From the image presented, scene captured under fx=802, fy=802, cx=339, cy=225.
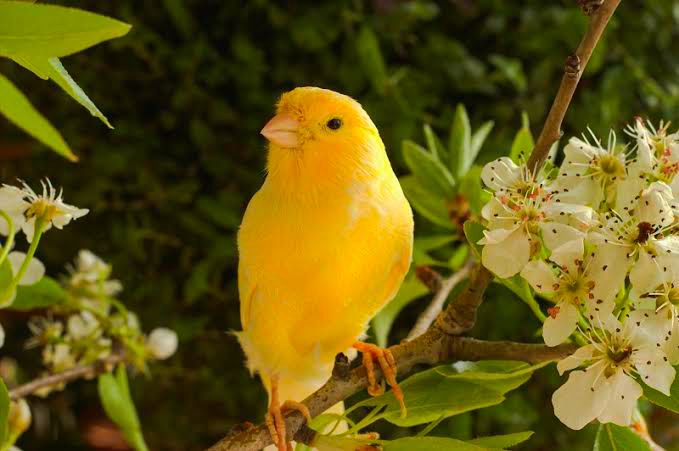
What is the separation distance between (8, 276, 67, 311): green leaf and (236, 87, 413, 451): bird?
26 cm

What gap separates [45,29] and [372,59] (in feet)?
2.51

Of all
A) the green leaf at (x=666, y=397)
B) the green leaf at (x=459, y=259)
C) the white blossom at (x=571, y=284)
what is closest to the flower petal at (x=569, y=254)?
the white blossom at (x=571, y=284)

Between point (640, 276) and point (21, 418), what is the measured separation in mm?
576

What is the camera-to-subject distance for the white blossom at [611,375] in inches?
19.8

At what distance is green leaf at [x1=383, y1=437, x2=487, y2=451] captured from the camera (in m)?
0.54

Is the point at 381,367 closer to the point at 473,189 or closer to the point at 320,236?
the point at 320,236

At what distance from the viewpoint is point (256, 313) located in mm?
655

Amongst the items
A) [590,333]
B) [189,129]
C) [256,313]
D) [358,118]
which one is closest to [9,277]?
[256,313]

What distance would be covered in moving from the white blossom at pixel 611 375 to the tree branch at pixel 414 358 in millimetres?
32

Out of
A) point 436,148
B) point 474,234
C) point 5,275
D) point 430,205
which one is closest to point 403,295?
point 430,205

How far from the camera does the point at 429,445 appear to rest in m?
0.56

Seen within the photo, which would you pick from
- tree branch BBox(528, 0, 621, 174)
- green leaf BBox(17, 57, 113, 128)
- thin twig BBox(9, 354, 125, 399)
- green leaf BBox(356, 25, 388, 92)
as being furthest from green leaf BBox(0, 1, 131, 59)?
green leaf BBox(356, 25, 388, 92)

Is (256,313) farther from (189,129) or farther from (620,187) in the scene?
(189,129)

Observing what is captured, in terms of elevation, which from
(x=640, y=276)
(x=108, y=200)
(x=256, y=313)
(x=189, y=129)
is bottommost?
(x=108, y=200)
